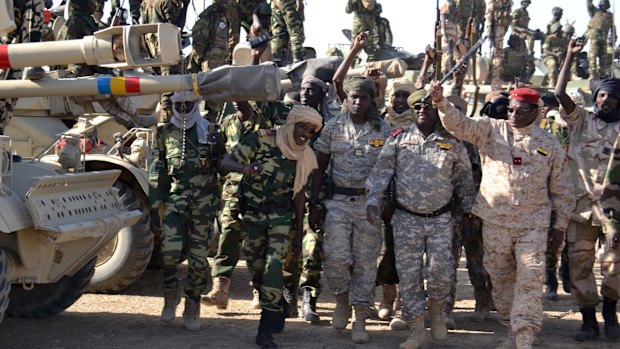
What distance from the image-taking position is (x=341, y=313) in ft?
24.1

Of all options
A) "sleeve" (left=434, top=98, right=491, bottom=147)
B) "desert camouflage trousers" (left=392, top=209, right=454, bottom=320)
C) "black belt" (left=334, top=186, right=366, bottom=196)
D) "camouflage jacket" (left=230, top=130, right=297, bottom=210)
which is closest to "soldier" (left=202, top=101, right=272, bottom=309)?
"camouflage jacket" (left=230, top=130, right=297, bottom=210)

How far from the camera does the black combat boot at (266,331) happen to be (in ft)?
22.3

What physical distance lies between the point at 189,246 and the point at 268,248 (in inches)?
29.2

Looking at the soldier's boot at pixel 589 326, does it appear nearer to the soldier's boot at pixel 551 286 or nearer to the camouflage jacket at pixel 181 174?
the soldier's boot at pixel 551 286

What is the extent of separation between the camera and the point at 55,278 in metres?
7.06

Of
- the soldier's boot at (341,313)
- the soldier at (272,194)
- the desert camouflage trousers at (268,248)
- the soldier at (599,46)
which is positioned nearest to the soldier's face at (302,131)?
the soldier at (272,194)

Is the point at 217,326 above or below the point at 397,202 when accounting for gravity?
below

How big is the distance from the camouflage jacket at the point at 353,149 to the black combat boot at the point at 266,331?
3.70 feet

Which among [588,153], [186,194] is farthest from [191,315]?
[588,153]

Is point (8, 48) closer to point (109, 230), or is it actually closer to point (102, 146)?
point (109, 230)

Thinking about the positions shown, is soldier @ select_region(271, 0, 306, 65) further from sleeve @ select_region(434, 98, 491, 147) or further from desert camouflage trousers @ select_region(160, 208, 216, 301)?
sleeve @ select_region(434, 98, 491, 147)

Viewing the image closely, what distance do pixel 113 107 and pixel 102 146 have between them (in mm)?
759

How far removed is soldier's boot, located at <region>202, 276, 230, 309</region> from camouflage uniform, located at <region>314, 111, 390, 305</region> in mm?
1029

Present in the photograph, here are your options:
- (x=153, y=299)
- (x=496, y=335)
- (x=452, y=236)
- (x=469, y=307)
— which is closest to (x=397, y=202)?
(x=452, y=236)
